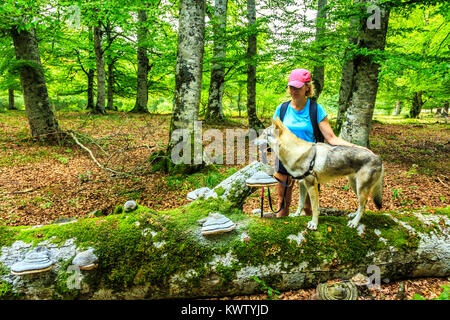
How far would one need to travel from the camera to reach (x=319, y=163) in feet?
8.84

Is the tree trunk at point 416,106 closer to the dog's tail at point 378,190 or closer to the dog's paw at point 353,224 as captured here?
the dog's tail at point 378,190

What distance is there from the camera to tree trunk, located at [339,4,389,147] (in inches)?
260

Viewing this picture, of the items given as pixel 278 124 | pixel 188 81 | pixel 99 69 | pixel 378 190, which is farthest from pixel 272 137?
pixel 99 69

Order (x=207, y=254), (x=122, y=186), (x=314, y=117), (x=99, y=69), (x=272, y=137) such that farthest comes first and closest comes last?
(x=99, y=69), (x=122, y=186), (x=314, y=117), (x=272, y=137), (x=207, y=254)

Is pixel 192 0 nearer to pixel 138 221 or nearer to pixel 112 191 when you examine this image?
pixel 112 191

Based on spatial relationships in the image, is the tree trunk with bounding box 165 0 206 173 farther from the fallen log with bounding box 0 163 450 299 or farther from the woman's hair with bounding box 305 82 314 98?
the woman's hair with bounding box 305 82 314 98

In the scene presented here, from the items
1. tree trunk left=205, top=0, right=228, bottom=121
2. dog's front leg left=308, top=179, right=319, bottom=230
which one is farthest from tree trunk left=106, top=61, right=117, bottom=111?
dog's front leg left=308, top=179, right=319, bottom=230

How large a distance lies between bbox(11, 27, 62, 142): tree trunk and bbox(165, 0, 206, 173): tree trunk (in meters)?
5.22

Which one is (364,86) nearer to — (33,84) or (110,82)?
(33,84)

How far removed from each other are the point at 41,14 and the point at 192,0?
4.81 m

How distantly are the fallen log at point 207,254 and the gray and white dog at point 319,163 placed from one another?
30cm

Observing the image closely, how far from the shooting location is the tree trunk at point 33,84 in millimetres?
8172

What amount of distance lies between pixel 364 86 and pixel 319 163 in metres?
5.58
